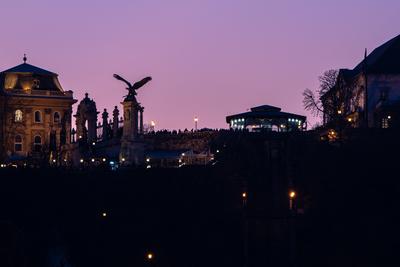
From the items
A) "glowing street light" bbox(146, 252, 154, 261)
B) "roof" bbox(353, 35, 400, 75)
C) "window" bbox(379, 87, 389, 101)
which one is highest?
"roof" bbox(353, 35, 400, 75)

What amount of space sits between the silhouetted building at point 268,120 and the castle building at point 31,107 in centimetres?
3027

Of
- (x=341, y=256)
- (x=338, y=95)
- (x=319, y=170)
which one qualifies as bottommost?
(x=341, y=256)

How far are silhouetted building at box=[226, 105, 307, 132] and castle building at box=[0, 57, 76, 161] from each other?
30274 millimetres

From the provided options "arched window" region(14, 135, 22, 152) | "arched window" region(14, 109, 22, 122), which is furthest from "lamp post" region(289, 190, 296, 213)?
"arched window" region(14, 109, 22, 122)

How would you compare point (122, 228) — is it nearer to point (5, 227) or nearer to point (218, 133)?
point (5, 227)

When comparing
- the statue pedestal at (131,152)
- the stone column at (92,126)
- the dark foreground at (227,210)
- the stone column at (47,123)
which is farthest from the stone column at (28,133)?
the dark foreground at (227,210)

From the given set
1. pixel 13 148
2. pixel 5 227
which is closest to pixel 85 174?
pixel 5 227

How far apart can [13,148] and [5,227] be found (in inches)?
2225

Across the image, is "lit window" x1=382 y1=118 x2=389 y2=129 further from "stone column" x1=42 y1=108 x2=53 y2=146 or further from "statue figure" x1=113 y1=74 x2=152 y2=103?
"stone column" x1=42 y1=108 x2=53 y2=146

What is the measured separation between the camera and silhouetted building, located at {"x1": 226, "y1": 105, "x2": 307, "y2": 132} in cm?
10662

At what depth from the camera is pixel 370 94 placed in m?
116

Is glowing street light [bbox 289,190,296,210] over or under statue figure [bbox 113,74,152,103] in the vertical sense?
under

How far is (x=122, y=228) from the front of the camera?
87.4 metres

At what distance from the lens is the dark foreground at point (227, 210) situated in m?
84.1
